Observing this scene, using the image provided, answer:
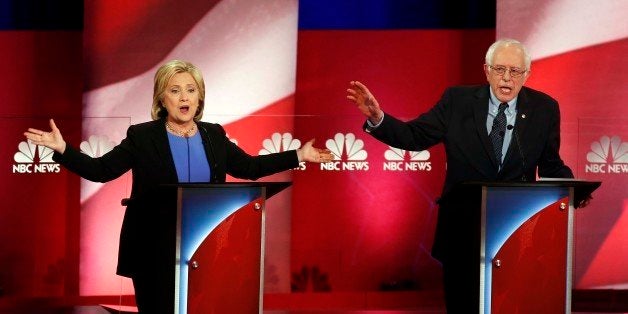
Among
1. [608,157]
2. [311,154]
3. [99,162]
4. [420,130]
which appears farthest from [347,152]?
[99,162]

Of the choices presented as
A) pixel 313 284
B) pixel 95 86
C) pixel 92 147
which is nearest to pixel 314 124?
Result: pixel 313 284

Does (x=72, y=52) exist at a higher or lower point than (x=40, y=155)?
higher

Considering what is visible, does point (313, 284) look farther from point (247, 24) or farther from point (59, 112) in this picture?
point (59, 112)

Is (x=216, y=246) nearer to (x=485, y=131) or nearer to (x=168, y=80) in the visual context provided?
(x=168, y=80)

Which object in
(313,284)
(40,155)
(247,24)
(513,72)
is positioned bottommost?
(313,284)

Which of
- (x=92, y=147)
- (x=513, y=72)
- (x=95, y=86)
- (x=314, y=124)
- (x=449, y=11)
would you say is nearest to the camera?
(x=513, y=72)

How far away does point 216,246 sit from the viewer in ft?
10.8

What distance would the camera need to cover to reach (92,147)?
510 cm

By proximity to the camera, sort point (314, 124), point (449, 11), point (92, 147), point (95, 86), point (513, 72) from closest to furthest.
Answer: point (513, 72) < point (92, 147) < point (314, 124) < point (95, 86) < point (449, 11)

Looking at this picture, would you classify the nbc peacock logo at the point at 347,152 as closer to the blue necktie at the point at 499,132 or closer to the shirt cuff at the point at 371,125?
the shirt cuff at the point at 371,125

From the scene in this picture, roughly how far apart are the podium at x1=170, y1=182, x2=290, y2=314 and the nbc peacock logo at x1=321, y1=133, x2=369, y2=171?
2.13 meters

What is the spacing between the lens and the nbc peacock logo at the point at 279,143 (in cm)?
537

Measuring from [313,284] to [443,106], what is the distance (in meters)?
2.01

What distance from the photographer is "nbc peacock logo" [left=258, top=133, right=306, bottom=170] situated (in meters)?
5.37
